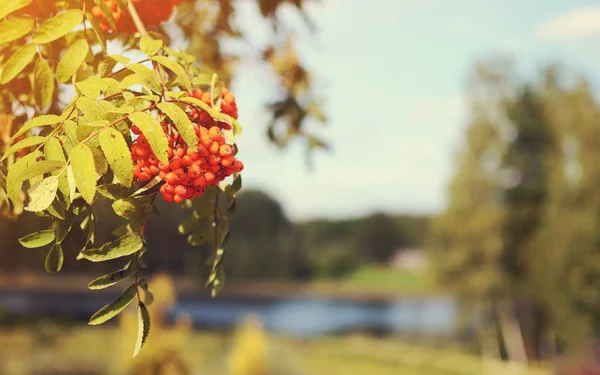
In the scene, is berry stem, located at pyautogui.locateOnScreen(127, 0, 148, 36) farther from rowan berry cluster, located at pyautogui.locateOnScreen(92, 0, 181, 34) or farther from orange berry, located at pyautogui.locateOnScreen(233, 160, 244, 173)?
orange berry, located at pyautogui.locateOnScreen(233, 160, 244, 173)

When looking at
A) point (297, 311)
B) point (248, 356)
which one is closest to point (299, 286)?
point (297, 311)

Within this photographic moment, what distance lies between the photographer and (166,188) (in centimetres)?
134

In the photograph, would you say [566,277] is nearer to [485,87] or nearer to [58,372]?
[485,87]

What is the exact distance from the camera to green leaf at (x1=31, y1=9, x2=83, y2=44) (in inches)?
58.6

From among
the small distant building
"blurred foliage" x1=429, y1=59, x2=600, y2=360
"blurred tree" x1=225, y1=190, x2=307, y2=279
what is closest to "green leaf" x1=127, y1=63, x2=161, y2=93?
"blurred foliage" x1=429, y1=59, x2=600, y2=360

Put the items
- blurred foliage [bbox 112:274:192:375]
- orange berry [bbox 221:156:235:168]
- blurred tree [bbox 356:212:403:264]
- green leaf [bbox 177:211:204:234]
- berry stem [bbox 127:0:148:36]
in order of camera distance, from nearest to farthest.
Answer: orange berry [bbox 221:156:235:168], berry stem [bbox 127:0:148:36], green leaf [bbox 177:211:204:234], blurred foliage [bbox 112:274:192:375], blurred tree [bbox 356:212:403:264]

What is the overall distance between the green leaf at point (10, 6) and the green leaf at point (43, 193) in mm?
449

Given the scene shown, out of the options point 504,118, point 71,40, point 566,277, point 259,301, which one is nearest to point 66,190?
point 71,40

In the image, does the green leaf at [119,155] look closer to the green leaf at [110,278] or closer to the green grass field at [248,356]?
the green leaf at [110,278]

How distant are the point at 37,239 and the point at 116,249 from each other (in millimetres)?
208

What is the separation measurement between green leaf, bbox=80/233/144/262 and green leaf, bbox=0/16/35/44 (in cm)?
58

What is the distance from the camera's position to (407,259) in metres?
61.1

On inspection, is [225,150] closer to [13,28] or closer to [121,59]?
[121,59]

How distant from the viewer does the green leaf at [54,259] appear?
1.51m
